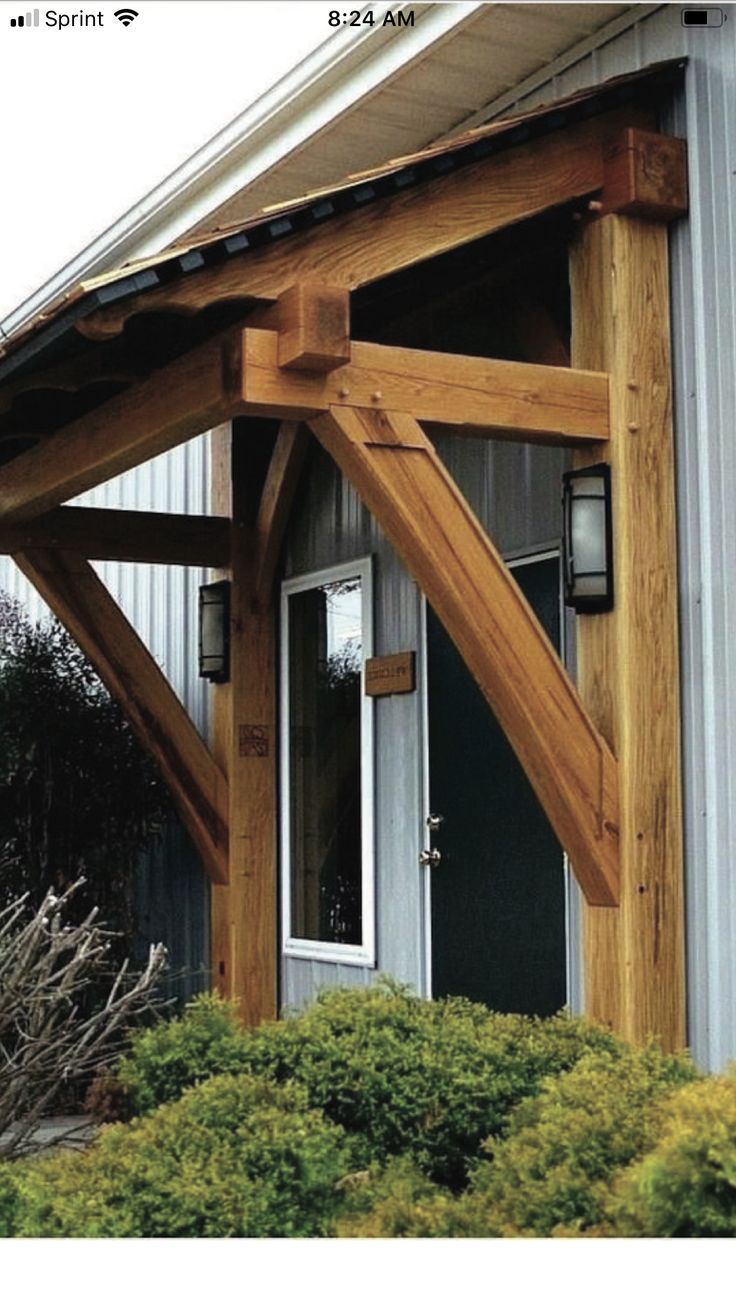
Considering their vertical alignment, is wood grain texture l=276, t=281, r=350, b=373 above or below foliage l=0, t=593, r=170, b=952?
above

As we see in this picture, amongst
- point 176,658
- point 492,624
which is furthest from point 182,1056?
point 176,658

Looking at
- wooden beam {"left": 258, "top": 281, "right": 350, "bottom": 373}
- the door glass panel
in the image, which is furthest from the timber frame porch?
the door glass panel

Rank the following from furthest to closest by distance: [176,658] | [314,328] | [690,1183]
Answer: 1. [176,658]
2. [314,328]
3. [690,1183]

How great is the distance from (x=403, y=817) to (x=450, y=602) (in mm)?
1897

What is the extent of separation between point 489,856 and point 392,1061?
2178 mm

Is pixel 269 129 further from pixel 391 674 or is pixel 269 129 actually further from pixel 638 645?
pixel 638 645

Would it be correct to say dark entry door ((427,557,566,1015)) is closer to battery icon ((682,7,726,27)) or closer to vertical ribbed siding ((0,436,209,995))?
battery icon ((682,7,726,27))

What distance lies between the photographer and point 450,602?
4305 millimetres

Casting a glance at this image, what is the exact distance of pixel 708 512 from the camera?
14.9 ft

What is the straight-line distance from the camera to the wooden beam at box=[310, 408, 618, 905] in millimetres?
4254

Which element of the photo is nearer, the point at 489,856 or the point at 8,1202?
the point at 8,1202

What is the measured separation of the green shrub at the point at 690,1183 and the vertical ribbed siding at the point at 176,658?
16.4 ft

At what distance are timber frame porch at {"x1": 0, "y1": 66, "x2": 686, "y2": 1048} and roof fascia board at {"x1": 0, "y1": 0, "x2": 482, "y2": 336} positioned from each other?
700 millimetres
